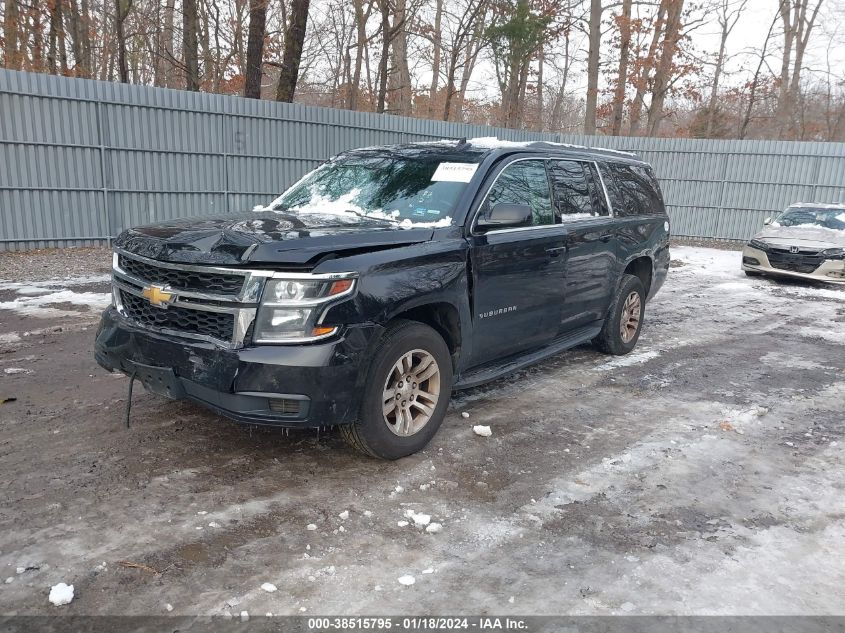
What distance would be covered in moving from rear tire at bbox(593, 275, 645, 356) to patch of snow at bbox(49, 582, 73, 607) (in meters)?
Answer: 4.98

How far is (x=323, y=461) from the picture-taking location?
3.90 meters

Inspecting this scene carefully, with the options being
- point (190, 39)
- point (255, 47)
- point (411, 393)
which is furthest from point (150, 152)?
point (411, 393)

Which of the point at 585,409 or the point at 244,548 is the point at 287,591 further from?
the point at 585,409

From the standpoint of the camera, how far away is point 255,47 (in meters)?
14.3

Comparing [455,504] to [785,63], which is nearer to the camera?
[455,504]

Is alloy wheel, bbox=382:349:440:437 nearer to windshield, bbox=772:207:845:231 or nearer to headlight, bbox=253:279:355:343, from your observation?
headlight, bbox=253:279:355:343

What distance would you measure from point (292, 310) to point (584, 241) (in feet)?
9.81

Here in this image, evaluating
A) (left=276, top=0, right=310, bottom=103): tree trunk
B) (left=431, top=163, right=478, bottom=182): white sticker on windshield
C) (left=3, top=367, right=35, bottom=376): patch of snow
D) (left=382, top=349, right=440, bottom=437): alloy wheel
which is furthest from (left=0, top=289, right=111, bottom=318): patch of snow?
(left=276, top=0, right=310, bottom=103): tree trunk

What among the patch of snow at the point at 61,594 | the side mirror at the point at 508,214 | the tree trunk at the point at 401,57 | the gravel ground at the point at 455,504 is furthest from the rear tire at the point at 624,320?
the tree trunk at the point at 401,57

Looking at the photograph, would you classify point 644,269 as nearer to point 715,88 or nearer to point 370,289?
point 370,289

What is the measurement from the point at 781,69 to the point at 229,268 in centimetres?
3489

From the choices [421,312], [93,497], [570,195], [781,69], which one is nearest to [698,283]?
[570,195]

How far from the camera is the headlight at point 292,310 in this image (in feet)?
10.7

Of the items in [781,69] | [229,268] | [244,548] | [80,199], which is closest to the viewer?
[244,548]
